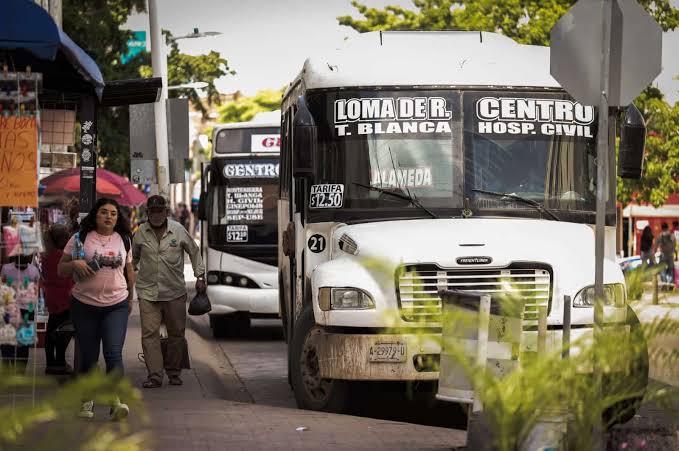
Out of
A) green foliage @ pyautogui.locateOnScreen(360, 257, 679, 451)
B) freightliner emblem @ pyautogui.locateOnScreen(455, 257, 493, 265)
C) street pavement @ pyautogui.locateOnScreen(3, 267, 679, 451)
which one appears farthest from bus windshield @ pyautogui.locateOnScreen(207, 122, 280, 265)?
green foliage @ pyautogui.locateOnScreen(360, 257, 679, 451)

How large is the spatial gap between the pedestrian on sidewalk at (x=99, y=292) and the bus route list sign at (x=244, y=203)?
32.4ft

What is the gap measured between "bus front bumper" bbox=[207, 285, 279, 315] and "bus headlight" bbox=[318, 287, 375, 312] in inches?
356

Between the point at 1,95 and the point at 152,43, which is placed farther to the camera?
the point at 152,43

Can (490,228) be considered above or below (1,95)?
below

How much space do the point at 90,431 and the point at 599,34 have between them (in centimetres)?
561

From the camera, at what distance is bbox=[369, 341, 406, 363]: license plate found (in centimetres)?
998

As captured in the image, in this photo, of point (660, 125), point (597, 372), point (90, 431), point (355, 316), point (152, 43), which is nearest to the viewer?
point (90, 431)

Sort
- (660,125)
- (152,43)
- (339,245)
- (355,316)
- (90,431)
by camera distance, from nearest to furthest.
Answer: (90,431) → (355,316) → (339,245) → (152,43) → (660,125)

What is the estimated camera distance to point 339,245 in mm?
10789

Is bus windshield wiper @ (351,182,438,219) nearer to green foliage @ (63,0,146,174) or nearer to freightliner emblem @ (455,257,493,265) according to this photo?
freightliner emblem @ (455,257,493,265)

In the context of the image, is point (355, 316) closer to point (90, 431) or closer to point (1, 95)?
point (1, 95)

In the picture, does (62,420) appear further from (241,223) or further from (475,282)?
(241,223)

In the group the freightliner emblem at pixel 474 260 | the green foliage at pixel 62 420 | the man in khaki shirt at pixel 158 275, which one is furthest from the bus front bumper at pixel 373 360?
the green foliage at pixel 62 420

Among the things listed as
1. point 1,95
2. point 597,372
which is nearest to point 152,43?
point 1,95
